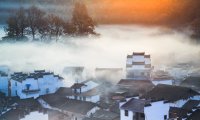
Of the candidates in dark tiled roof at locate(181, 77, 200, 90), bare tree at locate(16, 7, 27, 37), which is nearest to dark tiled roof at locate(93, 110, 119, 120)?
dark tiled roof at locate(181, 77, 200, 90)

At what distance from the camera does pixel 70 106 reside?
1448 cm

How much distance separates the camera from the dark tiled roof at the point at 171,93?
13.2 metres

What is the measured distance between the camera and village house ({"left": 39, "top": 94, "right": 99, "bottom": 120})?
13.5 metres

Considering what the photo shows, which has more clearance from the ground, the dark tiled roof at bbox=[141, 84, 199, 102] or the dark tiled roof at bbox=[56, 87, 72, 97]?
the dark tiled roof at bbox=[141, 84, 199, 102]

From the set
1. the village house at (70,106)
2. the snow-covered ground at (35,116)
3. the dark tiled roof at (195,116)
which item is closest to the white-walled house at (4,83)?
the village house at (70,106)

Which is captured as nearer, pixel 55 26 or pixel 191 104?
pixel 191 104

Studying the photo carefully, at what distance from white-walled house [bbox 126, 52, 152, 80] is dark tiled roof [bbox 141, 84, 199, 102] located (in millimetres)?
4286

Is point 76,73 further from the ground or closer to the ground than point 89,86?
further from the ground

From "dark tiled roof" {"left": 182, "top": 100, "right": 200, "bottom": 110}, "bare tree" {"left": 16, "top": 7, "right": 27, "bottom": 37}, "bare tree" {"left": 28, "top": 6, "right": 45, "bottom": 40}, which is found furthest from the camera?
"bare tree" {"left": 28, "top": 6, "right": 45, "bottom": 40}

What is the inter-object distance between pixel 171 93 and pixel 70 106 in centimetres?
422

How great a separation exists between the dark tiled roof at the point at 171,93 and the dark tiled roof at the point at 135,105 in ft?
8.17

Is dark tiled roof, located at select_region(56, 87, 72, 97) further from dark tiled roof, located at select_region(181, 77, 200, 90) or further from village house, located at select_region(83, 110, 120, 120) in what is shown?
dark tiled roof, located at select_region(181, 77, 200, 90)

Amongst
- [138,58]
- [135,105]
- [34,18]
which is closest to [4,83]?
[34,18]

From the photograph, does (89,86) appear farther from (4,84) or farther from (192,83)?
(192,83)
